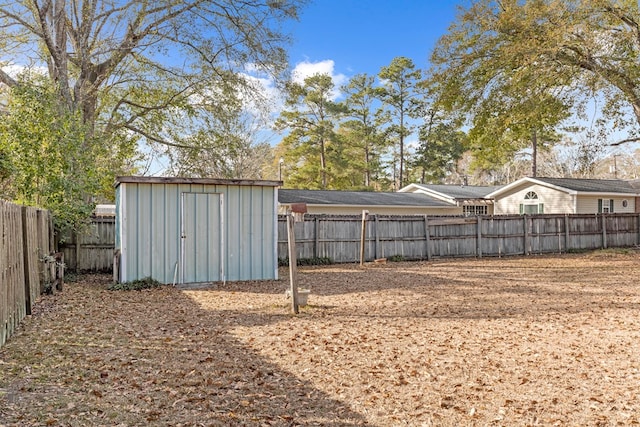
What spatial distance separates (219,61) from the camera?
15359 mm

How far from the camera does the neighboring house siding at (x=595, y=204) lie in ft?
75.2

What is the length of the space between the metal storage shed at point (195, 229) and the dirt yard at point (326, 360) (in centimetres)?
113

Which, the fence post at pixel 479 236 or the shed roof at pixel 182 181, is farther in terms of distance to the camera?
the fence post at pixel 479 236

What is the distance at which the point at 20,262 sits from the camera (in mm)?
6406

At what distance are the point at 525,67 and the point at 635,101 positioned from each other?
3.93 m

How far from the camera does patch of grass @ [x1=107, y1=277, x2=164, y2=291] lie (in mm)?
9703

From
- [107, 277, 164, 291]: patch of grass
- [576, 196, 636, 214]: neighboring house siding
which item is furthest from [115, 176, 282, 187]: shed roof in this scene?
[576, 196, 636, 214]: neighboring house siding

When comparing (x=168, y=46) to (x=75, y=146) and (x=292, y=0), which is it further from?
(x=75, y=146)

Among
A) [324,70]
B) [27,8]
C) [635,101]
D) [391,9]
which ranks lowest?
[635,101]

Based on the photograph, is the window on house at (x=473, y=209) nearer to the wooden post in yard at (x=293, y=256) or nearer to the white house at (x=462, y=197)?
the white house at (x=462, y=197)

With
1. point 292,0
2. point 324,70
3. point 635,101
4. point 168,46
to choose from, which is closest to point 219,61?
point 168,46

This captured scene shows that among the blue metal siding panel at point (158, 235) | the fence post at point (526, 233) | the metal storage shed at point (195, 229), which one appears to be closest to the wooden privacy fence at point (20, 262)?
the metal storage shed at point (195, 229)

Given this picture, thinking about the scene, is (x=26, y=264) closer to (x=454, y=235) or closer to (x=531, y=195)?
(x=454, y=235)

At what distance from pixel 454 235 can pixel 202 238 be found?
10.1 meters
